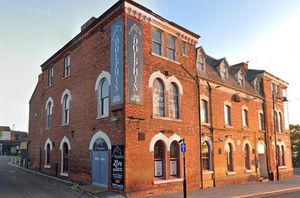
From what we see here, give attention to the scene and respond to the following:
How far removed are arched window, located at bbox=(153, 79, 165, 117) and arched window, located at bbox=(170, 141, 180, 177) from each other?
2122mm

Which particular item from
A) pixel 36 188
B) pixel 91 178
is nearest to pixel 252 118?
Result: pixel 91 178

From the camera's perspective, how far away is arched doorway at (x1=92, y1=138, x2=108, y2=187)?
16.4 m

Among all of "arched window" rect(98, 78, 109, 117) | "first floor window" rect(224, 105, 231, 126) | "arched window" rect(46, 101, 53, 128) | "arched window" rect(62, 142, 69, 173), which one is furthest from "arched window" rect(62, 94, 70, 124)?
"first floor window" rect(224, 105, 231, 126)

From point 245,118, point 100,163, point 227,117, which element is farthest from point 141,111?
point 245,118

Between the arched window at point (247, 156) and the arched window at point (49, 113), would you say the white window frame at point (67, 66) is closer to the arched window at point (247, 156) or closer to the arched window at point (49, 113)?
the arched window at point (49, 113)

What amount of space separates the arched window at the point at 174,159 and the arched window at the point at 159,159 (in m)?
0.78

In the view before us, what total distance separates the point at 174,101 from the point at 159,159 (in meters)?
3.89

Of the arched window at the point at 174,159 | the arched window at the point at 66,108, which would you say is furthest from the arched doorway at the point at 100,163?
the arched window at the point at 66,108

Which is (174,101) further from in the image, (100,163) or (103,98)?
(100,163)

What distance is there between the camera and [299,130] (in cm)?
4609

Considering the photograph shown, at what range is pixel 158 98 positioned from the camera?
58.3 ft

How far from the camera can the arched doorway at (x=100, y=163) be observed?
53.8ft

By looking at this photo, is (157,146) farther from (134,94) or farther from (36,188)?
(36,188)

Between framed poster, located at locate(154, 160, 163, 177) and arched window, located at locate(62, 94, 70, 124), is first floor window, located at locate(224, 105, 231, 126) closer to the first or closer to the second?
framed poster, located at locate(154, 160, 163, 177)
